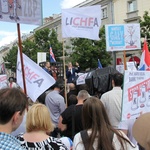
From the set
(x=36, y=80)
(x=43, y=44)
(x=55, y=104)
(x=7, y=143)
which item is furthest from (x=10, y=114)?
(x=43, y=44)

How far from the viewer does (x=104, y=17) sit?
1455 inches

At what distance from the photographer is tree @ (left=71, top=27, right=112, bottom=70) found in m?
30.6

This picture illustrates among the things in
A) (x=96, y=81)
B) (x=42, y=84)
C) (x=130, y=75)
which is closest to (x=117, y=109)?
Result: (x=130, y=75)

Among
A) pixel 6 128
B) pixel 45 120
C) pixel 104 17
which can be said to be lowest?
pixel 45 120

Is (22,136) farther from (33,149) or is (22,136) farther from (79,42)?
(79,42)

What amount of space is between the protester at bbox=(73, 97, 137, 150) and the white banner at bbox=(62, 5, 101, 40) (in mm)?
→ 5001

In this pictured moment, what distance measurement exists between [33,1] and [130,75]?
7.94ft

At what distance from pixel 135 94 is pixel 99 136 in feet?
4.53

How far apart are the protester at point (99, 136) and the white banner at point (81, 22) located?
16.4ft

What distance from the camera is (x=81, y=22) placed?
7879 mm

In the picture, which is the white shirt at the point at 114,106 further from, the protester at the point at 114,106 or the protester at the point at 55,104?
the protester at the point at 55,104

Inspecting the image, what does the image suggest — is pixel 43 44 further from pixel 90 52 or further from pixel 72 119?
pixel 72 119

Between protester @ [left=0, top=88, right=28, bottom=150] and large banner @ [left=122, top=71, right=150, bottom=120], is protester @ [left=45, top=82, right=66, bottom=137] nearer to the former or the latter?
large banner @ [left=122, top=71, right=150, bottom=120]

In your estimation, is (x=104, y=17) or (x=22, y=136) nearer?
(x=22, y=136)
